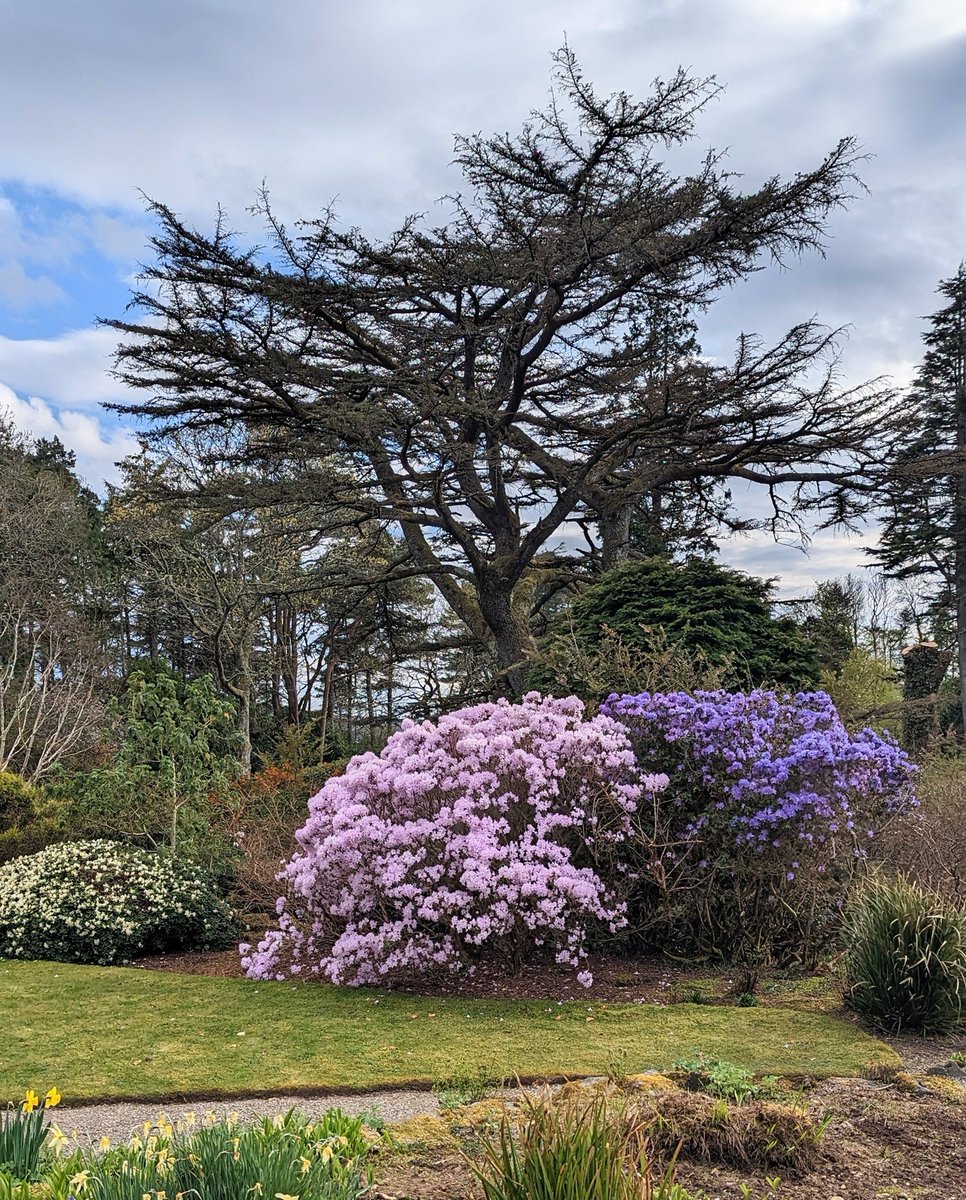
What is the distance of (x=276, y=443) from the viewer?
15602mm

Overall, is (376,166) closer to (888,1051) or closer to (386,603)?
(386,603)

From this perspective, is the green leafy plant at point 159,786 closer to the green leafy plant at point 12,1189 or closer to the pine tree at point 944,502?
the green leafy plant at point 12,1189

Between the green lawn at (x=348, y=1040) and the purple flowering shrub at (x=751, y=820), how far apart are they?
1.13 metres

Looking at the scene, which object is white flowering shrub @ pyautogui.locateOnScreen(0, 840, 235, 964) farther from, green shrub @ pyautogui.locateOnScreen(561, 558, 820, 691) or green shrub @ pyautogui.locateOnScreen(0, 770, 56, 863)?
green shrub @ pyautogui.locateOnScreen(561, 558, 820, 691)

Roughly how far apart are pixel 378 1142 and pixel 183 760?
296 inches

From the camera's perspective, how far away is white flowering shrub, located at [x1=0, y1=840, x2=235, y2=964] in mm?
8336

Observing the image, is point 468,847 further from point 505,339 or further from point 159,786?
point 505,339

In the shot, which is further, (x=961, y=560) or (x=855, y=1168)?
(x=961, y=560)

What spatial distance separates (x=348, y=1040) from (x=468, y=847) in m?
1.35

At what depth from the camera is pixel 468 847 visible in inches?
246

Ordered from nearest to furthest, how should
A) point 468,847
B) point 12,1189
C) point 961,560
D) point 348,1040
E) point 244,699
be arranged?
point 12,1189 → point 348,1040 → point 468,847 → point 244,699 → point 961,560

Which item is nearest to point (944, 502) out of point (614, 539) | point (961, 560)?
point (961, 560)

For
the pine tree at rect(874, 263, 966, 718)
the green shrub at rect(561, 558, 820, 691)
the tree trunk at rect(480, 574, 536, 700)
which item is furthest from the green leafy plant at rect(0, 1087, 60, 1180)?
the pine tree at rect(874, 263, 966, 718)

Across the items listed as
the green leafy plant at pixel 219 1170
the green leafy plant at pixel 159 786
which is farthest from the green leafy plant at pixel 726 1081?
the green leafy plant at pixel 159 786
